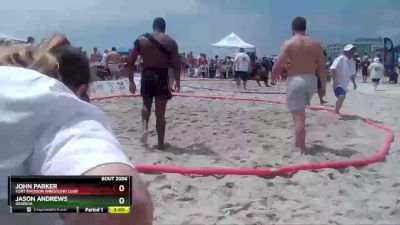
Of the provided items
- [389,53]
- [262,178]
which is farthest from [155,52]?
[389,53]

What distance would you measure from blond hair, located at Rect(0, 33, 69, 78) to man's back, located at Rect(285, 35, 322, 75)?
4968 mm

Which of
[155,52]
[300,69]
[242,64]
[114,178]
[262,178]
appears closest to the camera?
[114,178]

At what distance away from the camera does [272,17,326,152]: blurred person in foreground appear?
19.1 feet

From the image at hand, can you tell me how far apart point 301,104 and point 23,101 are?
507cm

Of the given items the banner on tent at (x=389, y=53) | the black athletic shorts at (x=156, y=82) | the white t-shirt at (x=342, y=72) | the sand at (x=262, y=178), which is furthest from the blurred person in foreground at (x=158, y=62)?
the banner on tent at (x=389, y=53)

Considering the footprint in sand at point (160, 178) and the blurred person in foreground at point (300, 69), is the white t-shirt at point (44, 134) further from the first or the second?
the blurred person in foreground at point (300, 69)

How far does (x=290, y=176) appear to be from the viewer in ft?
16.0

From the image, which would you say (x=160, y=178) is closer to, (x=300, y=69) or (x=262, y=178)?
(x=262, y=178)

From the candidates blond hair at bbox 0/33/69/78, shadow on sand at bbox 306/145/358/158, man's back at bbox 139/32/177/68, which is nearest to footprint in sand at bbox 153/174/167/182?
man's back at bbox 139/32/177/68

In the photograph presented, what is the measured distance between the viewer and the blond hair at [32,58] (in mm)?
1064

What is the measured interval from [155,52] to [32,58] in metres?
4.99

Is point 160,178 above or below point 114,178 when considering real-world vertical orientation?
below

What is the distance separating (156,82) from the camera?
6051 mm

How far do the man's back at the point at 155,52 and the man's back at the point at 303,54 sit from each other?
4.27 feet
